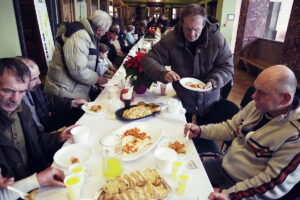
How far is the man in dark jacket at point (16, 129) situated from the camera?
1.12 m

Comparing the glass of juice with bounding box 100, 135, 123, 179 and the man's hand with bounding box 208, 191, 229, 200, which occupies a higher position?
the glass of juice with bounding box 100, 135, 123, 179

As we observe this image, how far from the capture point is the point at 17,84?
1141mm

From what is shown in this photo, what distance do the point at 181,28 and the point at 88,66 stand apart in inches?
45.1

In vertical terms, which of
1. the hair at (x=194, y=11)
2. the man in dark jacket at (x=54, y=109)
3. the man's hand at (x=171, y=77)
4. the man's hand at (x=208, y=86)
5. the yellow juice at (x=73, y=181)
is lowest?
the man in dark jacket at (x=54, y=109)

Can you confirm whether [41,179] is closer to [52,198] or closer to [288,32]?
[52,198]

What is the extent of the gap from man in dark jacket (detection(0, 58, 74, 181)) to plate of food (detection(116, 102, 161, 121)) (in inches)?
17.4

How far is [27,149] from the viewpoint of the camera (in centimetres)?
133

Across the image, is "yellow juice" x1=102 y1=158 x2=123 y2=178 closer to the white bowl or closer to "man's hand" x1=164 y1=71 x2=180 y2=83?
the white bowl

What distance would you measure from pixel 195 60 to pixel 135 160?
3.75 ft

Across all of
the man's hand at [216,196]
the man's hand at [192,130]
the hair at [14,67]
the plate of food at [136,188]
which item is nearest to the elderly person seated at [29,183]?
the plate of food at [136,188]

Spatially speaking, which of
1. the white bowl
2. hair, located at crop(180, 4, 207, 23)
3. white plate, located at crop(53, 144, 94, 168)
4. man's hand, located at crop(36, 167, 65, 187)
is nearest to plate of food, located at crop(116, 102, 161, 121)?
the white bowl

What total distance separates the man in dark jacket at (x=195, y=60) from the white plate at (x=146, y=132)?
21.2 inches

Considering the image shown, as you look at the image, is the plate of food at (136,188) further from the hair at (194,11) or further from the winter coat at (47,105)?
the hair at (194,11)

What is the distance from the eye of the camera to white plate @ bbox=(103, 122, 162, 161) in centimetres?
122
